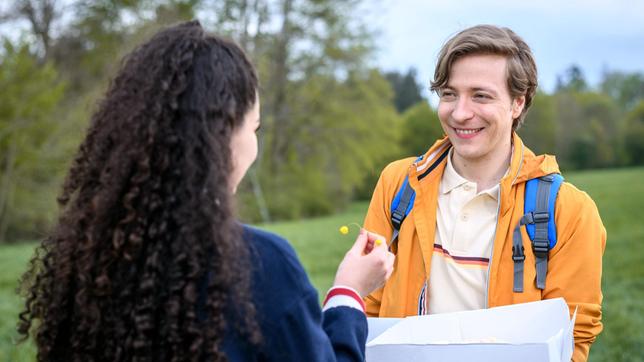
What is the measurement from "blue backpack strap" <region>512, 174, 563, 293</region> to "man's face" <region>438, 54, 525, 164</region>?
1.07ft

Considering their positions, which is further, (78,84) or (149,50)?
(78,84)

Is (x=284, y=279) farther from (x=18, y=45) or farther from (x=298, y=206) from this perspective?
(x=298, y=206)

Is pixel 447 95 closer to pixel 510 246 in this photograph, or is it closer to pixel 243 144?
pixel 510 246

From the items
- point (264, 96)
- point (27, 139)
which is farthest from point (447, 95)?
point (264, 96)

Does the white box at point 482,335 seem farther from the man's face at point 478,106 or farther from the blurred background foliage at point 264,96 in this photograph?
the blurred background foliage at point 264,96

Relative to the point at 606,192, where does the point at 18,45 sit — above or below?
above

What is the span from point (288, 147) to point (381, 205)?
3043 cm

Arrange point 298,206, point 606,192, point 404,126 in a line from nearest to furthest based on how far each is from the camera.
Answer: point 606,192 → point 298,206 → point 404,126

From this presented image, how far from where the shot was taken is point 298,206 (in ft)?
108

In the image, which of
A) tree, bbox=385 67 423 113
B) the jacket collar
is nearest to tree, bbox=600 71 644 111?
tree, bbox=385 67 423 113

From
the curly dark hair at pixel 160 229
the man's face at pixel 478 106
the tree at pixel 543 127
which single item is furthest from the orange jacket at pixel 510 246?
the tree at pixel 543 127

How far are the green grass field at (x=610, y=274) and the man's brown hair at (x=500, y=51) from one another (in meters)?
4.05

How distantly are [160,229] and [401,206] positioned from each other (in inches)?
53.6

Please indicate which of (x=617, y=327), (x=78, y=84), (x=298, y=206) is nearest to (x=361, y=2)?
(x=298, y=206)
